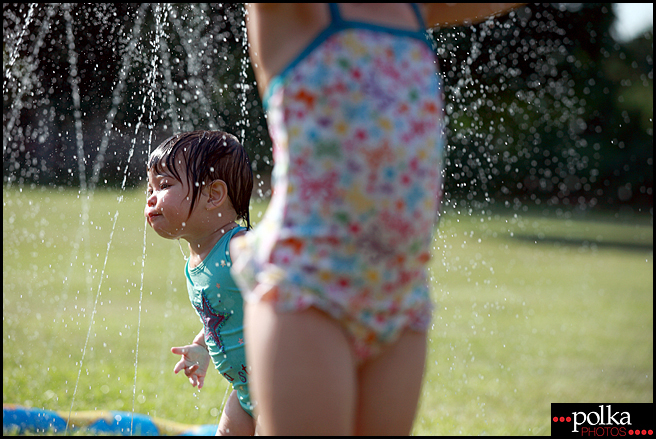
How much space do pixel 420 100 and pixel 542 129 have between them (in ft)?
49.5

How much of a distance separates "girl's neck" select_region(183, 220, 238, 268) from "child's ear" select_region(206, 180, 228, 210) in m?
0.08

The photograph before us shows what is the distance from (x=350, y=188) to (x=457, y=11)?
0.64 m

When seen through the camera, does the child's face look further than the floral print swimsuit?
Yes

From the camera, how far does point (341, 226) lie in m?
1.24

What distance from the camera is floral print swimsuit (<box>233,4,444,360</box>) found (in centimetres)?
123

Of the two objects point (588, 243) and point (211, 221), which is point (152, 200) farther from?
point (588, 243)

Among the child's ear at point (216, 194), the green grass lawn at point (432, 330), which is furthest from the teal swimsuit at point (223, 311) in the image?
the green grass lawn at point (432, 330)

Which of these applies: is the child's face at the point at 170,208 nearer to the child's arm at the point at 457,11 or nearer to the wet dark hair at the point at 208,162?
the wet dark hair at the point at 208,162

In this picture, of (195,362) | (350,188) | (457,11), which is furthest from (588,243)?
(350,188)

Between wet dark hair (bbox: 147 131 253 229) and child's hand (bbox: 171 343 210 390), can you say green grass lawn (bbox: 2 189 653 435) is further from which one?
wet dark hair (bbox: 147 131 253 229)

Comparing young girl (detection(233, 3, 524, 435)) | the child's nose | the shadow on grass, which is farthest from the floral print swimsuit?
the shadow on grass

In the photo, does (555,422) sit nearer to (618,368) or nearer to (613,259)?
(618,368)

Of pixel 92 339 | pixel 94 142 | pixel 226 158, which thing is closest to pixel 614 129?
pixel 94 142

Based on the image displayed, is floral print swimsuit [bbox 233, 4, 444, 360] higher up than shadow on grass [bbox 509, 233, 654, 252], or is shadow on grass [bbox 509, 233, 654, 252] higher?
shadow on grass [bbox 509, 233, 654, 252]
